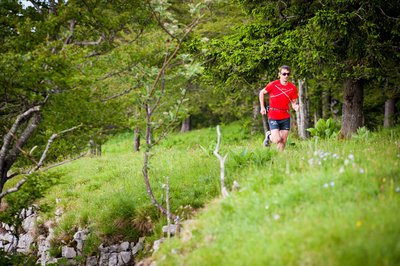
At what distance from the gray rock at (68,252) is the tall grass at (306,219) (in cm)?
314

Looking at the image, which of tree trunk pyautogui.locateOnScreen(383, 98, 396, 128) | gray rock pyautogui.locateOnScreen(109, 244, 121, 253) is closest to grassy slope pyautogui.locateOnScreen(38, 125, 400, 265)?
gray rock pyautogui.locateOnScreen(109, 244, 121, 253)

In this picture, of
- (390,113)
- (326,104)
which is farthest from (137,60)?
(326,104)

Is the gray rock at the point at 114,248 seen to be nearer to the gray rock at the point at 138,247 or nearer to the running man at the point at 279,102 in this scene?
the gray rock at the point at 138,247

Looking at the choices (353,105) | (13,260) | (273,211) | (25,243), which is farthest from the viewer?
(353,105)

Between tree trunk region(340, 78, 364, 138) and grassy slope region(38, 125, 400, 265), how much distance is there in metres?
2.59

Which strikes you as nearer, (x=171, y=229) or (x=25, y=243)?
(x=171, y=229)

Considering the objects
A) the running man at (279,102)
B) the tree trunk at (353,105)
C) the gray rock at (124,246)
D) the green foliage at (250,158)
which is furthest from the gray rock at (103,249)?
the tree trunk at (353,105)

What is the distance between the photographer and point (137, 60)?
24.7 ft

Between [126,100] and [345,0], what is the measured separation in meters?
5.84

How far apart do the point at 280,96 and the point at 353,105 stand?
362 centimetres

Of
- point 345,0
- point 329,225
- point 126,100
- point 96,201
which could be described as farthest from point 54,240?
point 345,0

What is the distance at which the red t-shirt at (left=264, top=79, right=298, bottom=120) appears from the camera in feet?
29.6

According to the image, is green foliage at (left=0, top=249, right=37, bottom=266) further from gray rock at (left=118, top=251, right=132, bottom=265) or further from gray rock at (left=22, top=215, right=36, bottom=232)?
gray rock at (left=22, top=215, right=36, bottom=232)

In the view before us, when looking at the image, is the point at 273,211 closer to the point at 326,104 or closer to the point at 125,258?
the point at 125,258
